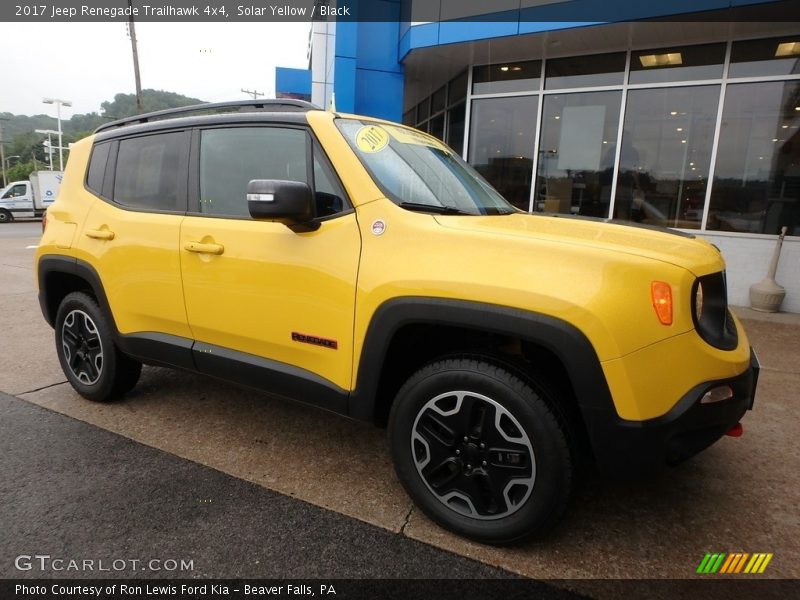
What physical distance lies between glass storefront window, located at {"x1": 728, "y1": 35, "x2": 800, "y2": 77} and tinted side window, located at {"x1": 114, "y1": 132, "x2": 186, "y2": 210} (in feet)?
26.5

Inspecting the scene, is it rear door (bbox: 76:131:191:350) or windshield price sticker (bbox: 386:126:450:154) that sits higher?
windshield price sticker (bbox: 386:126:450:154)

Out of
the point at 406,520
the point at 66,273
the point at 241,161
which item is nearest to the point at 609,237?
the point at 406,520

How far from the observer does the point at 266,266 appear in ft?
8.50

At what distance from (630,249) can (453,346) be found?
33.9 inches

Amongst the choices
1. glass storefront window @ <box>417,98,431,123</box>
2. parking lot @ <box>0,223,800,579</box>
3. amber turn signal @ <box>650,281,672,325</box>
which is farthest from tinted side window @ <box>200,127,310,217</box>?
glass storefront window @ <box>417,98,431,123</box>

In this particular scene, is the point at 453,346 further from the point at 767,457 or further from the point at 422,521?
the point at 767,457

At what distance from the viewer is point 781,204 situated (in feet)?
24.7

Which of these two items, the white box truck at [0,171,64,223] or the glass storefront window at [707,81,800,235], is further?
the white box truck at [0,171,64,223]

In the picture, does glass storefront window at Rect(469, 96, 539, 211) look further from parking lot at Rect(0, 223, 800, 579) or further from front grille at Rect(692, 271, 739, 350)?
front grille at Rect(692, 271, 739, 350)

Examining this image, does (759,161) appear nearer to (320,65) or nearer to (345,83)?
(345,83)

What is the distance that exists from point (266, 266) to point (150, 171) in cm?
125

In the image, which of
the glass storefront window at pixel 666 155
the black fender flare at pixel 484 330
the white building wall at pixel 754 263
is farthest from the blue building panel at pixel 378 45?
the black fender flare at pixel 484 330

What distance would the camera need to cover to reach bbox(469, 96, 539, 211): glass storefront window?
9555mm

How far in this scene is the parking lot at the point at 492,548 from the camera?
2236 millimetres
